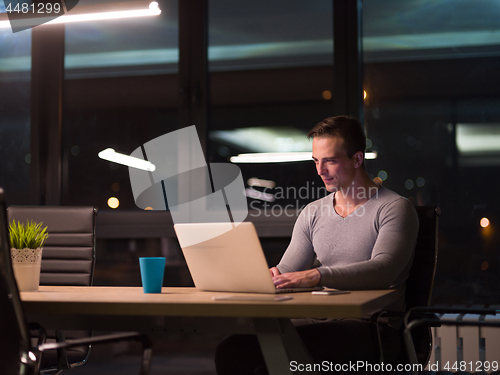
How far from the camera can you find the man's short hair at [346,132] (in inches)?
82.0

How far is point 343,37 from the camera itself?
3.25 m

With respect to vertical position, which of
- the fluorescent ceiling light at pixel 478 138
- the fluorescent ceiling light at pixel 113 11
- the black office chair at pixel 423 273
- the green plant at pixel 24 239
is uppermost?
the fluorescent ceiling light at pixel 113 11

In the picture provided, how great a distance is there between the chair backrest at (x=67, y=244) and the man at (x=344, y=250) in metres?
0.90

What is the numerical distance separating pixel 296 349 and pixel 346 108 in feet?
7.12

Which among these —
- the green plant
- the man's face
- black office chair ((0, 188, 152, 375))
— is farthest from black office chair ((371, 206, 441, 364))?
the green plant

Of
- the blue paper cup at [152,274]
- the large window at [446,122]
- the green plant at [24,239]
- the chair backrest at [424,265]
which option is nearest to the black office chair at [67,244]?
the green plant at [24,239]

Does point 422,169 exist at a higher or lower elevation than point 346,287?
higher

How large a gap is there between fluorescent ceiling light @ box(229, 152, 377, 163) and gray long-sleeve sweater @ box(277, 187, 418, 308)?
1.13 m

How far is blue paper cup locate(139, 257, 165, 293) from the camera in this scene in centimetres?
159

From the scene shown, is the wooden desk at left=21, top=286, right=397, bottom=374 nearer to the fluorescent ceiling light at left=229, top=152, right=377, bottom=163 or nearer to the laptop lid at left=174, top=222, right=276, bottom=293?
the laptop lid at left=174, top=222, right=276, bottom=293

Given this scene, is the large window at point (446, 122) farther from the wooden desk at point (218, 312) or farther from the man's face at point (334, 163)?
the wooden desk at point (218, 312)

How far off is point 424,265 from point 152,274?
988mm

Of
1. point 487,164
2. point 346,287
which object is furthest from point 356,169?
point 487,164

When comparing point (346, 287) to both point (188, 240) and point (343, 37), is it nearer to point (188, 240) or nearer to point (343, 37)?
point (188, 240)
